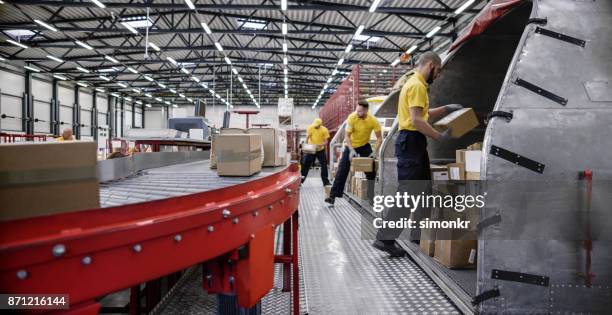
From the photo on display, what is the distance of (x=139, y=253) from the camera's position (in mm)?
823

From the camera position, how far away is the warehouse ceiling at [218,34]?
10.9m

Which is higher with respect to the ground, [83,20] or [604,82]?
[83,20]

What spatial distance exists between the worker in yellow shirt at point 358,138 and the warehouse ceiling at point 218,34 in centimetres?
354

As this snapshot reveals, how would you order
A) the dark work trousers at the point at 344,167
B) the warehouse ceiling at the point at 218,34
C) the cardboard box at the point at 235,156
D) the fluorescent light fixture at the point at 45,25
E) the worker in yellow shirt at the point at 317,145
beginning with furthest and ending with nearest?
the fluorescent light fixture at the point at 45,25, the warehouse ceiling at the point at 218,34, the worker in yellow shirt at the point at 317,145, the dark work trousers at the point at 344,167, the cardboard box at the point at 235,156

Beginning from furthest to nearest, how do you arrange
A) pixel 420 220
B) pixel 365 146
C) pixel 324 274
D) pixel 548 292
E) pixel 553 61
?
1. pixel 365 146
2. pixel 420 220
3. pixel 324 274
4. pixel 553 61
5. pixel 548 292

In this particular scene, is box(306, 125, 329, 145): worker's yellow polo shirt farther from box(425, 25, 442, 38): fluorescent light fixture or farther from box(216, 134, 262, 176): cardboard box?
box(425, 25, 442, 38): fluorescent light fixture

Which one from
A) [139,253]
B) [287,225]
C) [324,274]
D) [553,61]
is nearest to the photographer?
[139,253]

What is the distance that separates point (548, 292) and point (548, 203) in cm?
49

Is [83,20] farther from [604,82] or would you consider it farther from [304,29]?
[604,82]

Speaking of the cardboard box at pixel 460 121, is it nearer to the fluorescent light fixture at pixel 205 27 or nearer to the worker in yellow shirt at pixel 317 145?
the worker in yellow shirt at pixel 317 145

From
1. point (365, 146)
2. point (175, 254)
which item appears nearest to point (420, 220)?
point (365, 146)

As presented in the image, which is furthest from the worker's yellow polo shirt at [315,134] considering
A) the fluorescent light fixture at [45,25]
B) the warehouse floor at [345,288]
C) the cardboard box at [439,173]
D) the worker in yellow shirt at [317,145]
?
the fluorescent light fixture at [45,25]

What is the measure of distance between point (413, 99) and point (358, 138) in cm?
271

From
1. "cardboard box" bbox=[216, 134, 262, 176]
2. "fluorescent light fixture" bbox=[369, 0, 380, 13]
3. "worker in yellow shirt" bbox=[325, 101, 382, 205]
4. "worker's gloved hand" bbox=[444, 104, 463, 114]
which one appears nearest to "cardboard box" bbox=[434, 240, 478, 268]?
"worker's gloved hand" bbox=[444, 104, 463, 114]
